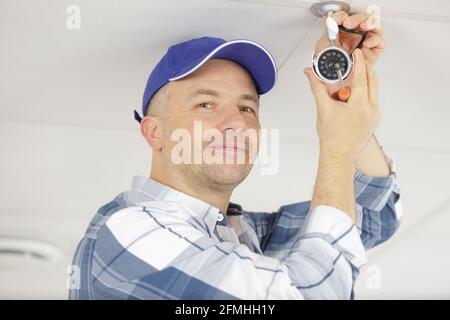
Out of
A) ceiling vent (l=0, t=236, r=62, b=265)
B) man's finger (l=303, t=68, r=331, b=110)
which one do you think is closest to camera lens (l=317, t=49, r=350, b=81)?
man's finger (l=303, t=68, r=331, b=110)

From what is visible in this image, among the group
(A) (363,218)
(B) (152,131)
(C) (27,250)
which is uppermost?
(B) (152,131)

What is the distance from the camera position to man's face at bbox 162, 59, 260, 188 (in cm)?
96

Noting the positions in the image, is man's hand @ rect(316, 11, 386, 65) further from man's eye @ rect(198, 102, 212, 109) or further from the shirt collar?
the shirt collar

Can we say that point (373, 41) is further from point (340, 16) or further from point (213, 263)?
point (213, 263)

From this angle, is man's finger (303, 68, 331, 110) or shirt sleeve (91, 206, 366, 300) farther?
man's finger (303, 68, 331, 110)

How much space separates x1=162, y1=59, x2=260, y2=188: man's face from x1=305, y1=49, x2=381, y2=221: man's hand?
0.45ft

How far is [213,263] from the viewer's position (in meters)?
0.75

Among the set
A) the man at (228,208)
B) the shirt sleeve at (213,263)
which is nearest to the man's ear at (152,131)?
the man at (228,208)

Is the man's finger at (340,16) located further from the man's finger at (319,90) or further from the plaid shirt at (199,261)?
the plaid shirt at (199,261)

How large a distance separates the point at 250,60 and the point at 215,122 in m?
0.11

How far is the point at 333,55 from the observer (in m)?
0.89

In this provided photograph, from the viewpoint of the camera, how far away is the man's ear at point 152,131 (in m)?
1.02

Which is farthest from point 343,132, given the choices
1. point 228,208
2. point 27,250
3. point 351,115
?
point 27,250

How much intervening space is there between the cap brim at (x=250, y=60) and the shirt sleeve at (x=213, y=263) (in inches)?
9.6
